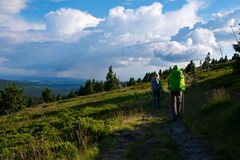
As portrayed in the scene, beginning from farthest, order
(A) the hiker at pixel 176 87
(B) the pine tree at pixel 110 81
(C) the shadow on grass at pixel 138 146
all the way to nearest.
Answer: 1. (B) the pine tree at pixel 110 81
2. (A) the hiker at pixel 176 87
3. (C) the shadow on grass at pixel 138 146

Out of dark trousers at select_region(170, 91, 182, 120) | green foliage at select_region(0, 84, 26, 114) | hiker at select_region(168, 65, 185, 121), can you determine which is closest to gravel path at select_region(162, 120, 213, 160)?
dark trousers at select_region(170, 91, 182, 120)

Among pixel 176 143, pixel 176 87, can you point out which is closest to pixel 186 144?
pixel 176 143

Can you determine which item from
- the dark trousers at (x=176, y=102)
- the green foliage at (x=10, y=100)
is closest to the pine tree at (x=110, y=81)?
the green foliage at (x=10, y=100)

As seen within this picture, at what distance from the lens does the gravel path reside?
912 centimetres

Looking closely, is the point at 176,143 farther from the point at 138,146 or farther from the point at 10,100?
the point at 10,100

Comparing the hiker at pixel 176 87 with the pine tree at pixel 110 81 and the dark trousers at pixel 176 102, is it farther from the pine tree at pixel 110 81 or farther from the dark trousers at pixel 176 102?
the pine tree at pixel 110 81

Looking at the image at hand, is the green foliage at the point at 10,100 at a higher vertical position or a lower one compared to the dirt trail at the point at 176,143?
lower

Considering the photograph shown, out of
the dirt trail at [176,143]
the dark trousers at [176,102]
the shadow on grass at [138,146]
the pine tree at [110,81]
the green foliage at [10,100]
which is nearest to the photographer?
the shadow on grass at [138,146]

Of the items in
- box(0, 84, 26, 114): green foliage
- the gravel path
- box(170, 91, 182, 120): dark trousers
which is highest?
box(170, 91, 182, 120): dark trousers

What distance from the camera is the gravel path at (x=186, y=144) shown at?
9.12 meters

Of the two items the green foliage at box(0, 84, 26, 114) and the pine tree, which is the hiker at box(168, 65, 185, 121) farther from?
the pine tree

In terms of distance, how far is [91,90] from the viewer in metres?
121

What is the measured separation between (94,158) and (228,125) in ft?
14.8

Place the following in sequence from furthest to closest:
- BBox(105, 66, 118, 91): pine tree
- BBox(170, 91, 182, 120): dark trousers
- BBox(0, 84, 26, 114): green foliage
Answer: BBox(105, 66, 118, 91): pine tree
BBox(0, 84, 26, 114): green foliage
BBox(170, 91, 182, 120): dark trousers
